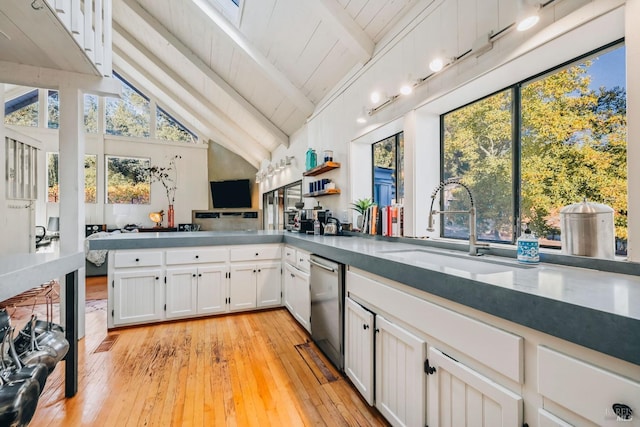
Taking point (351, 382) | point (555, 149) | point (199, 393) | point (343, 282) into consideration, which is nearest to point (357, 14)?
point (555, 149)

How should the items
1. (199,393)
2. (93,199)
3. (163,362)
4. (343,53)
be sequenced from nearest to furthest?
(199,393), (163,362), (343,53), (93,199)

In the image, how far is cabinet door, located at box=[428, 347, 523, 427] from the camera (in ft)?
3.02

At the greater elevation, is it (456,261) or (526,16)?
(526,16)

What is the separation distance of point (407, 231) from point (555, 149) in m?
1.07

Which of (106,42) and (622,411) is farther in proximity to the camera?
(106,42)

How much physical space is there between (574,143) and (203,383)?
8.90 ft

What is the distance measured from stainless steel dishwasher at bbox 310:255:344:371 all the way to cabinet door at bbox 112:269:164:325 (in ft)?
5.66

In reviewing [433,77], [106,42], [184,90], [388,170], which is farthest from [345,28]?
[184,90]

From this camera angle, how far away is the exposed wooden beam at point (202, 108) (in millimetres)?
5720

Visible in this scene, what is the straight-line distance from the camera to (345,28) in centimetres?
259

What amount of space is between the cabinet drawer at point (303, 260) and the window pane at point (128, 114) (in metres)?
6.68

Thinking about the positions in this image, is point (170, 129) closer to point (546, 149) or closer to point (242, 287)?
point (242, 287)

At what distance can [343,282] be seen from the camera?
6.69 ft

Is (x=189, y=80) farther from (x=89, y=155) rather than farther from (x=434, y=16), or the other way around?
(x=434, y=16)
